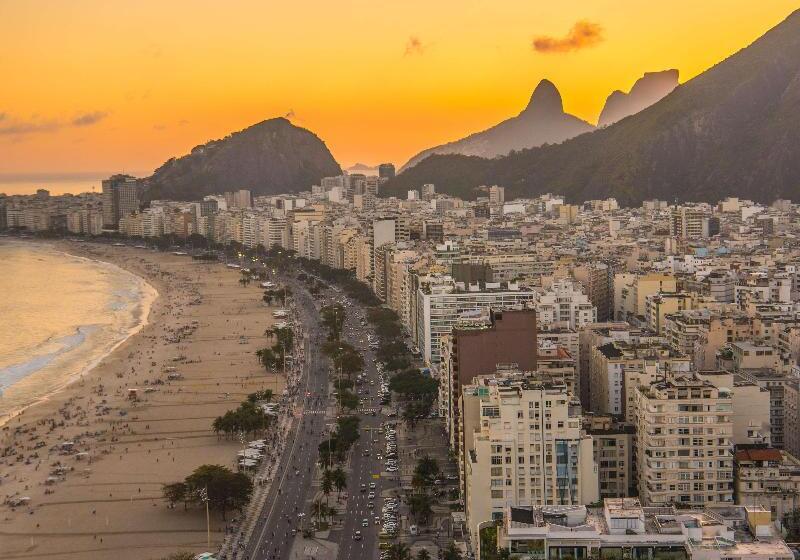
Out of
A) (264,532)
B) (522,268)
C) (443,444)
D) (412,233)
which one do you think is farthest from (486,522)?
(412,233)

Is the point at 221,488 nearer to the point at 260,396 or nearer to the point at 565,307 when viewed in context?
the point at 260,396

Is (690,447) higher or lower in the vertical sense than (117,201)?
lower

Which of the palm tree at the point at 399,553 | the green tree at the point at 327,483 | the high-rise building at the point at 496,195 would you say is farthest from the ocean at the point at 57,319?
the high-rise building at the point at 496,195

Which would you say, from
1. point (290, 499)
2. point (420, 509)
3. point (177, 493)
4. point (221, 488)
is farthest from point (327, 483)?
point (177, 493)

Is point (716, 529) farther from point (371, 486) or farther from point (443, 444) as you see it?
point (443, 444)

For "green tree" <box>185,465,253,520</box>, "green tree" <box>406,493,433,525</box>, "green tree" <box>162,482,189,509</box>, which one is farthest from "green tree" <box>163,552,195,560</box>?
"green tree" <box>406,493,433,525</box>

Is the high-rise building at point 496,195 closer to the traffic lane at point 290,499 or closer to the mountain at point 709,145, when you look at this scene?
the mountain at point 709,145

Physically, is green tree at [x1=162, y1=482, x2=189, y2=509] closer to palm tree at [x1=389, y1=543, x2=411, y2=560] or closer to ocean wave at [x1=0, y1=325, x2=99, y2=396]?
palm tree at [x1=389, y1=543, x2=411, y2=560]
